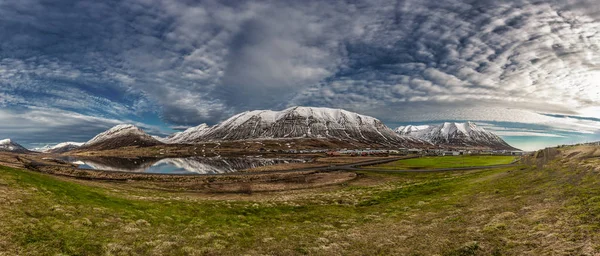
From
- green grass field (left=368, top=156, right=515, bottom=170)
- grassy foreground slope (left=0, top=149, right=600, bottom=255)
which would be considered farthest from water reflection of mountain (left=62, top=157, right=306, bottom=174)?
grassy foreground slope (left=0, top=149, right=600, bottom=255)

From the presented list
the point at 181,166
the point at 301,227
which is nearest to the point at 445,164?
the point at 301,227

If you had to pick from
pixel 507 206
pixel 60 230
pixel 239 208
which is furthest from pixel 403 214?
pixel 60 230

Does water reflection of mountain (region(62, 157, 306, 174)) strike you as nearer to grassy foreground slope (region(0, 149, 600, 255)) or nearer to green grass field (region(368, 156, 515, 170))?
green grass field (region(368, 156, 515, 170))

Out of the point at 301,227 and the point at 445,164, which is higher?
the point at 301,227

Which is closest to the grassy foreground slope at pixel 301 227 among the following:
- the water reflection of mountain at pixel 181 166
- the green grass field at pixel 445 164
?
the green grass field at pixel 445 164

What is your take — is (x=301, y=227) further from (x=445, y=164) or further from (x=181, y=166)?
(x=181, y=166)

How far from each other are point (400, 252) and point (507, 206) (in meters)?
14.7

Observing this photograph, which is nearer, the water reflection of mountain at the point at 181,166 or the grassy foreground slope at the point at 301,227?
the grassy foreground slope at the point at 301,227

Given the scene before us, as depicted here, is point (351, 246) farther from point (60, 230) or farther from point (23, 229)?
point (23, 229)

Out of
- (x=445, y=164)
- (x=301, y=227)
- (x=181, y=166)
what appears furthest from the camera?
(x=181, y=166)

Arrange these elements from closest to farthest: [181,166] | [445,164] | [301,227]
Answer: [301,227] < [445,164] < [181,166]

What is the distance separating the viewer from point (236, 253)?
2003 centimetres

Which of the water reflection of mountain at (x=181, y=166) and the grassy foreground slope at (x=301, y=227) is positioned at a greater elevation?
the grassy foreground slope at (x=301, y=227)

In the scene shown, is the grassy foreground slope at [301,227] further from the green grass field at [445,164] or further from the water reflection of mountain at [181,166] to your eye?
the water reflection of mountain at [181,166]
